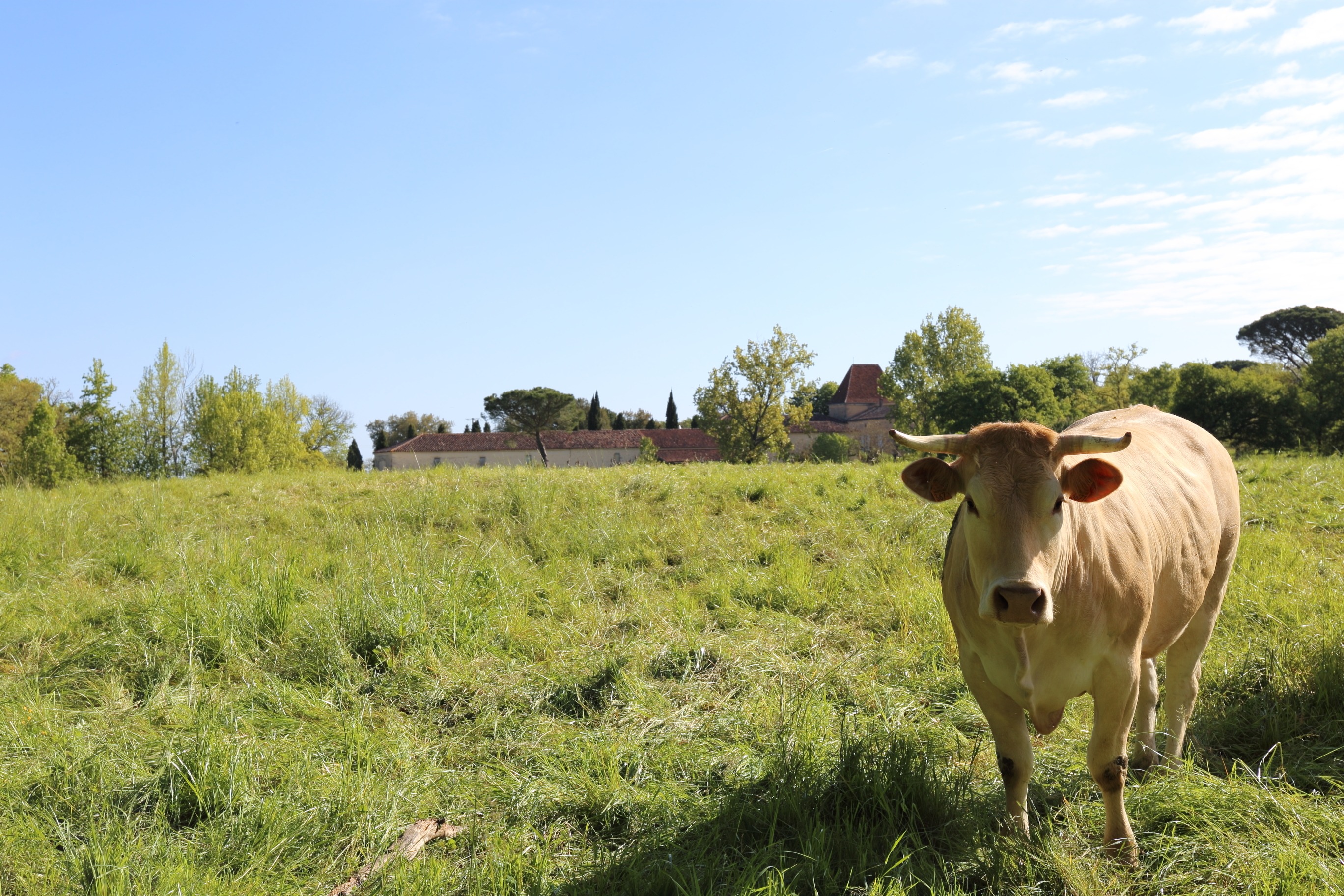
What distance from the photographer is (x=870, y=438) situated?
80312 mm

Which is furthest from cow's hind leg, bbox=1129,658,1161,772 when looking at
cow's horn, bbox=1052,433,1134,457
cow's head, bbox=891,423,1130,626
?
cow's horn, bbox=1052,433,1134,457

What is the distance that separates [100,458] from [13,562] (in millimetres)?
32889

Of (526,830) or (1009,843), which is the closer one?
(1009,843)

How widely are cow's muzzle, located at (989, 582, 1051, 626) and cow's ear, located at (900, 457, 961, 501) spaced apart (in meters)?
0.61

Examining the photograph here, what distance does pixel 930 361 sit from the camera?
63719 mm

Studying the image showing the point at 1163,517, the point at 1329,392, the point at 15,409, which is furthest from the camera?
the point at 15,409

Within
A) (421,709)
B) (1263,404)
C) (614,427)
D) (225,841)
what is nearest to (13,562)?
(421,709)

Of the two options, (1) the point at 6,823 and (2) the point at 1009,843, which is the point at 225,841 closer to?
(1) the point at 6,823

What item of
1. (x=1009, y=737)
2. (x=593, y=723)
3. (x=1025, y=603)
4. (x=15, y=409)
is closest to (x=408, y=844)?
(x=593, y=723)

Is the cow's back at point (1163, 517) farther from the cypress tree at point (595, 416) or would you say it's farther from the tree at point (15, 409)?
the cypress tree at point (595, 416)

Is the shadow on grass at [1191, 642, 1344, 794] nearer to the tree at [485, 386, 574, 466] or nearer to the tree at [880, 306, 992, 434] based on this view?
the tree at [880, 306, 992, 434]

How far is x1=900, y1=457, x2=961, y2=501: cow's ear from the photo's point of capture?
3.48 m

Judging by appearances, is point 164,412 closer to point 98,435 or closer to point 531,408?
point 98,435

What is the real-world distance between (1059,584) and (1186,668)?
2047mm
